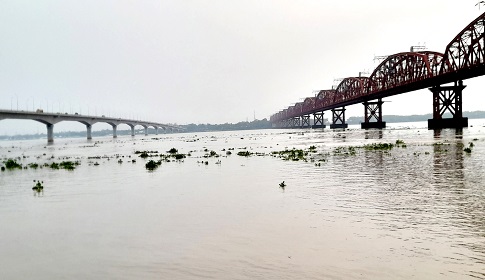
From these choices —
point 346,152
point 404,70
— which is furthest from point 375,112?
point 346,152

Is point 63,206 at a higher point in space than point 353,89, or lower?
lower

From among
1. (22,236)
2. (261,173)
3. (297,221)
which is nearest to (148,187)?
(261,173)

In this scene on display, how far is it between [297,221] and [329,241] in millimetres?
2012

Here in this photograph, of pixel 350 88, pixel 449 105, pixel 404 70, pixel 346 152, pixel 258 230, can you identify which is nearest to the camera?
pixel 258 230

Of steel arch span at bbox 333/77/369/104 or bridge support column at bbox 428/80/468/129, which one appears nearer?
bridge support column at bbox 428/80/468/129

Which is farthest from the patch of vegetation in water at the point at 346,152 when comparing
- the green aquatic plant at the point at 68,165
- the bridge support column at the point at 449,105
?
the bridge support column at the point at 449,105

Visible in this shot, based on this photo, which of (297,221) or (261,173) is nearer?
(297,221)

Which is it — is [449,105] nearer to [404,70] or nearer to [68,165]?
[404,70]

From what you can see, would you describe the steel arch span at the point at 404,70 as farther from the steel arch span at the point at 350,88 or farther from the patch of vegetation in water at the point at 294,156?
the patch of vegetation in water at the point at 294,156

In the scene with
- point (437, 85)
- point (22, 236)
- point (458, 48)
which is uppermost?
point (458, 48)

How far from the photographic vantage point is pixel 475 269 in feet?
21.8

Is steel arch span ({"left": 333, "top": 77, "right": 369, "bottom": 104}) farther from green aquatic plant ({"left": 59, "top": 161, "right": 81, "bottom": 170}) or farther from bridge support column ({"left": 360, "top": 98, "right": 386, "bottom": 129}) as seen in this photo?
green aquatic plant ({"left": 59, "top": 161, "right": 81, "bottom": 170})

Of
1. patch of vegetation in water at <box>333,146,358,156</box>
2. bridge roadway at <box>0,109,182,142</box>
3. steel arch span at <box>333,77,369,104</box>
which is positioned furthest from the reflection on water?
steel arch span at <box>333,77,369,104</box>

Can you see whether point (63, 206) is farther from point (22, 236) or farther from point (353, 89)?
point (353, 89)
